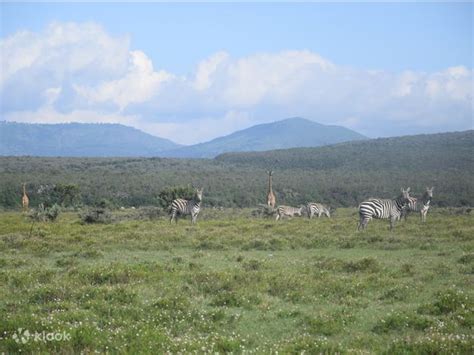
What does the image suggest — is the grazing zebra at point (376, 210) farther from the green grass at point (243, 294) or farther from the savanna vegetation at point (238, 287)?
Result: the green grass at point (243, 294)

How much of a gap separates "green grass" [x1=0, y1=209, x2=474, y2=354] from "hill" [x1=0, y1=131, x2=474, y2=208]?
1399 inches

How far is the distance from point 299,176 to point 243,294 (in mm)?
80835

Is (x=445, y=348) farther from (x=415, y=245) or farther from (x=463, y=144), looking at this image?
(x=463, y=144)

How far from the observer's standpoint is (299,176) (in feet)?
306

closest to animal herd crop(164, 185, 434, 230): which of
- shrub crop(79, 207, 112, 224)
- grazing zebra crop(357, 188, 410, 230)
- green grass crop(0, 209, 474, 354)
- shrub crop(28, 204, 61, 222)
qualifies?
grazing zebra crop(357, 188, 410, 230)

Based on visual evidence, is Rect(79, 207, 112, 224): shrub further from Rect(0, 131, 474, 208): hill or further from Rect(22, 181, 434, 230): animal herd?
Rect(0, 131, 474, 208): hill

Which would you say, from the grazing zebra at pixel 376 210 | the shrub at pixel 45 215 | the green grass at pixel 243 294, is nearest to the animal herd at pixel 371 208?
the grazing zebra at pixel 376 210

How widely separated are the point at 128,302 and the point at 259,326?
3.08 m

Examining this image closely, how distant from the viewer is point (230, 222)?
107 feet

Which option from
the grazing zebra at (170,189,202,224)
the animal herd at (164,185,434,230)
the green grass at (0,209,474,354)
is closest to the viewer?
the green grass at (0,209,474,354)

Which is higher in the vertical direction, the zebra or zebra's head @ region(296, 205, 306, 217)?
the zebra

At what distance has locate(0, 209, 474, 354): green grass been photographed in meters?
9.07

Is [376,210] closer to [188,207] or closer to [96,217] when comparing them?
[188,207]

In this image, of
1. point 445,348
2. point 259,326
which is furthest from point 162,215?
→ point 445,348
